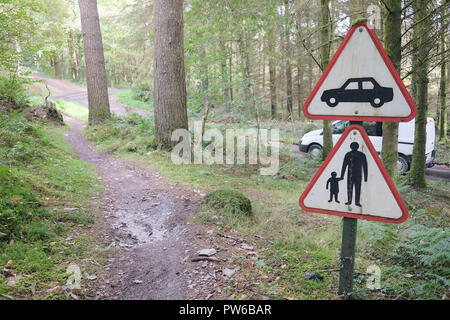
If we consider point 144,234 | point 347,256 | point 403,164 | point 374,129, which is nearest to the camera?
point 347,256

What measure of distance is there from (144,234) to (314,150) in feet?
34.0

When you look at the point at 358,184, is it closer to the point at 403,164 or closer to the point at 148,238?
the point at 148,238

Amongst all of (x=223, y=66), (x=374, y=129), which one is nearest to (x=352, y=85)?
(x=223, y=66)

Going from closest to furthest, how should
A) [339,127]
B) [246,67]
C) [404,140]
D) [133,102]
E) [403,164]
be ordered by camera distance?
[246,67]
[404,140]
[403,164]
[339,127]
[133,102]

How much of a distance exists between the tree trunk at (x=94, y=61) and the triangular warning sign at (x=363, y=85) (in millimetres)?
12924

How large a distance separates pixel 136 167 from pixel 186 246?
4.78 m

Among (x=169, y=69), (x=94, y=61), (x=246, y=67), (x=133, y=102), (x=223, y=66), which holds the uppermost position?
(x=94, y=61)

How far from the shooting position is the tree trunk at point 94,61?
43.0 feet

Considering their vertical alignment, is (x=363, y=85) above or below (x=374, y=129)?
above

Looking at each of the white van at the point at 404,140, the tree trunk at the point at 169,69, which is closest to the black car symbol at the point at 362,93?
the tree trunk at the point at 169,69

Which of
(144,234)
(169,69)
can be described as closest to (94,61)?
(169,69)

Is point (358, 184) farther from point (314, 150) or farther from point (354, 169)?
point (314, 150)

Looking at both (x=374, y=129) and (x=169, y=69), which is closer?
(x=169, y=69)

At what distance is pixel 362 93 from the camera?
7.40 ft
